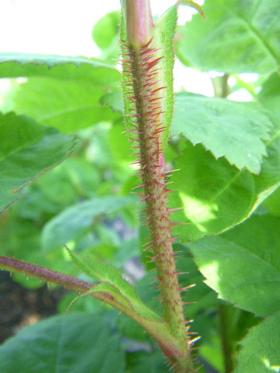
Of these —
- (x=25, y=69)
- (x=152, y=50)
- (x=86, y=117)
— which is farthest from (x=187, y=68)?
(x=152, y=50)

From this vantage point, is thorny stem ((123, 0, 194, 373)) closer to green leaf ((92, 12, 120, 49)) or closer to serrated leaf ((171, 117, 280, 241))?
serrated leaf ((171, 117, 280, 241))

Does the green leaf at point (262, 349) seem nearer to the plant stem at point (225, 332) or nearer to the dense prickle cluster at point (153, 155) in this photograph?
the dense prickle cluster at point (153, 155)

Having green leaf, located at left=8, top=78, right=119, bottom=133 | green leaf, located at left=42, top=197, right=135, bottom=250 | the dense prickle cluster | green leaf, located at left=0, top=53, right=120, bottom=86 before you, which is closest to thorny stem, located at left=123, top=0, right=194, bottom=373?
the dense prickle cluster

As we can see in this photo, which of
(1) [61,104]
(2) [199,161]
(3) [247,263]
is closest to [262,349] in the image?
(3) [247,263]

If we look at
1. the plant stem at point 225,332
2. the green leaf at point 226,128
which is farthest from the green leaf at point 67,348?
the green leaf at point 226,128

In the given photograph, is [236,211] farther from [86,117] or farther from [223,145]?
[86,117]
